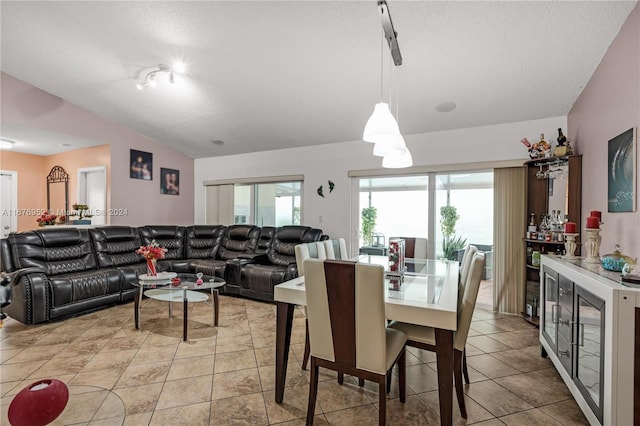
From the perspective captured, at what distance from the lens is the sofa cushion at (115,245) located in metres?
4.34

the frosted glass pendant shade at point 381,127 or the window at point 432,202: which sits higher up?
the frosted glass pendant shade at point 381,127

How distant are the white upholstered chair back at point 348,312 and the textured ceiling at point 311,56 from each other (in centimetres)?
195

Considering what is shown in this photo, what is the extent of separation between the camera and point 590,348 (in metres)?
1.72

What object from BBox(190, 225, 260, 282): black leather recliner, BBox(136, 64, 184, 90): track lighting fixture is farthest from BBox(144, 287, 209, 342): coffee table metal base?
BBox(136, 64, 184, 90): track lighting fixture

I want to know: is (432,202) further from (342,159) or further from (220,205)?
(220,205)

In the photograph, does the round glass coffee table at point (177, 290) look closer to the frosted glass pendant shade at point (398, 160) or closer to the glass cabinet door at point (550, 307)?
the frosted glass pendant shade at point (398, 160)

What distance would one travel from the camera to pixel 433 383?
223 centimetres

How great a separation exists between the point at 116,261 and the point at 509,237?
5264 mm

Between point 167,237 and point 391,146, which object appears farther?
point 167,237

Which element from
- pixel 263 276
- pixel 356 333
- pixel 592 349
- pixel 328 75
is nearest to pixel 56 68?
pixel 328 75

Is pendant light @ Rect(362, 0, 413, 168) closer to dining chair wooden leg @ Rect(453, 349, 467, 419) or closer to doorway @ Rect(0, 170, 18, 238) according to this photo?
dining chair wooden leg @ Rect(453, 349, 467, 419)

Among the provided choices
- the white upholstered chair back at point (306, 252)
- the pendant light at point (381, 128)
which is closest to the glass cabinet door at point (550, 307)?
the pendant light at point (381, 128)

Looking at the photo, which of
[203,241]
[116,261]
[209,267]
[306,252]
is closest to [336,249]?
Result: [306,252]

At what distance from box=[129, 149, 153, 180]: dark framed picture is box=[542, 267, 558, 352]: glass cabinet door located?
231 inches
